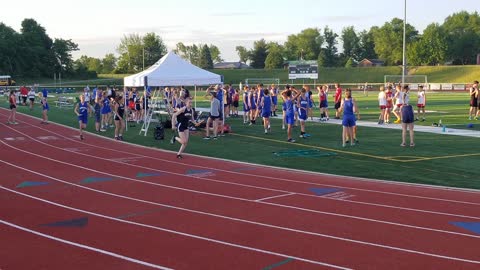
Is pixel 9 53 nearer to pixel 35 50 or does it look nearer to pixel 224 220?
pixel 35 50

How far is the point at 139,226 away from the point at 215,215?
52.4 inches

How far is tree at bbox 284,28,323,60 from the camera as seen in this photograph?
5285 inches

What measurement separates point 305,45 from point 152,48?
125 ft

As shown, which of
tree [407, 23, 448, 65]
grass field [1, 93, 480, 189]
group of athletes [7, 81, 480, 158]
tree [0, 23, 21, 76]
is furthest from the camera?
tree [407, 23, 448, 65]

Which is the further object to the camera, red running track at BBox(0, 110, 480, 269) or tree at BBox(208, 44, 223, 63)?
tree at BBox(208, 44, 223, 63)

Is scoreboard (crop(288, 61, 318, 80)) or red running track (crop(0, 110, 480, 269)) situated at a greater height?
scoreboard (crop(288, 61, 318, 80))

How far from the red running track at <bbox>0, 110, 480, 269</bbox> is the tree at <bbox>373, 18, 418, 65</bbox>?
11142 centimetres

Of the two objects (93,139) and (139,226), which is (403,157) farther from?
(93,139)

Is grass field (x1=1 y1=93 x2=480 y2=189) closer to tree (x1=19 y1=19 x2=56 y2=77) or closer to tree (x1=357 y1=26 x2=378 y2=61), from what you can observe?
tree (x1=19 y1=19 x2=56 y2=77)

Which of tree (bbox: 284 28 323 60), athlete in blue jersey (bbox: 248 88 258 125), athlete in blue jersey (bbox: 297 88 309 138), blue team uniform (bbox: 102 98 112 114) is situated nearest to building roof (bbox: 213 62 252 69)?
tree (bbox: 284 28 323 60)

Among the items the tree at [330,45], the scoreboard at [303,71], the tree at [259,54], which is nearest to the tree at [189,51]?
the tree at [259,54]

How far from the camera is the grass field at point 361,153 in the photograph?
12.9m

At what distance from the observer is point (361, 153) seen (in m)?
16.0

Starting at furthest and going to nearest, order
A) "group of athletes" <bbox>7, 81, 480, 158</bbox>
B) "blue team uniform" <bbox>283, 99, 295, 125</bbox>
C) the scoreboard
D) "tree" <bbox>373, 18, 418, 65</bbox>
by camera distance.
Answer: "tree" <bbox>373, 18, 418, 65</bbox> < the scoreboard < "blue team uniform" <bbox>283, 99, 295, 125</bbox> < "group of athletes" <bbox>7, 81, 480, 158</bbox>
